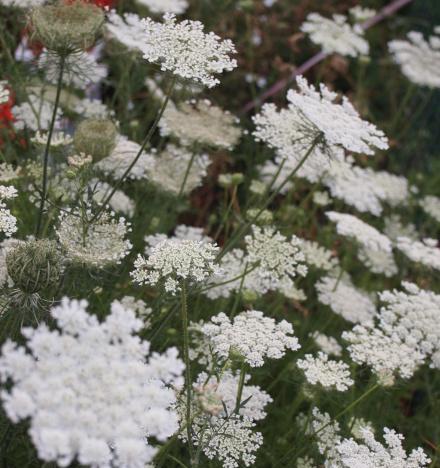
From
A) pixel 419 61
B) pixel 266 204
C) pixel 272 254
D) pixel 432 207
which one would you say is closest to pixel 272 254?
pixel 272 254

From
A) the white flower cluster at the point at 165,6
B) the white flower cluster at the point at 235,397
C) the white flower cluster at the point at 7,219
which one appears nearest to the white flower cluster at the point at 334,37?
the white flower cluster at the point at 165,6

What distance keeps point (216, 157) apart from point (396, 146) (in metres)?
1.81

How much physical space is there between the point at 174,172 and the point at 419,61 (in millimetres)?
2412

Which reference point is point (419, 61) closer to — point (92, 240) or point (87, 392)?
point (92, 240)

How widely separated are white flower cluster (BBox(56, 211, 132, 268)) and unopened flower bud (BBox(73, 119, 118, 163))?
27 cm

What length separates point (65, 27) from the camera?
2.43 metres

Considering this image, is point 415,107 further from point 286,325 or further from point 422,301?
point 286,325

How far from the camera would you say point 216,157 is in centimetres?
528

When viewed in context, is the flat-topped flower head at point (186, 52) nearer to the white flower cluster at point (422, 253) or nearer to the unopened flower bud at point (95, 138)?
the unopened flower bud at point (95, 138)

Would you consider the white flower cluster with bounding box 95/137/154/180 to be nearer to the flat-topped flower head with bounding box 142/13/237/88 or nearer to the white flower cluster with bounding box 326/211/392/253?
the flat-topped flower head with bounding box 142/13/237/88

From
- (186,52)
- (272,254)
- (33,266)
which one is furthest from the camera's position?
(272,254)

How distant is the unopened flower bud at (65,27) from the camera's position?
243 cm

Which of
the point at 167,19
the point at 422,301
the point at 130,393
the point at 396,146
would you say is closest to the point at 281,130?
the point at 167,19

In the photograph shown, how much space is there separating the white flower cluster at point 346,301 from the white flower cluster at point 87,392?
1.98 metres
